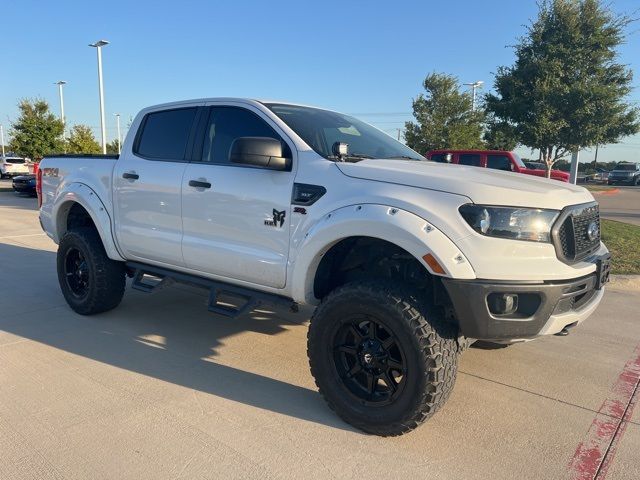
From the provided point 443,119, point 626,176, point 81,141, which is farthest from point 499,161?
point 626,176

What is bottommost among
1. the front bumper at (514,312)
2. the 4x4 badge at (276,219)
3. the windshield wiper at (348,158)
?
the front bumper at (514,312)

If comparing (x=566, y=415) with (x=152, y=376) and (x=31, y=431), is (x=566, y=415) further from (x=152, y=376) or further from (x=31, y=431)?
(x=31, y=431)

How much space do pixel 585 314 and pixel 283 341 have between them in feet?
7.98

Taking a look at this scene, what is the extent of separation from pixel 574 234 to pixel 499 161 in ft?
42.5

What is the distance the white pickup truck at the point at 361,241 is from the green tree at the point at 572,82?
8.33 metres

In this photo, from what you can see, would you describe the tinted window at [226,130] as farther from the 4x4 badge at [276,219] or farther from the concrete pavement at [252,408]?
the concrete pavement at [252,408]

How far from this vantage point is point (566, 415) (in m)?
3.30

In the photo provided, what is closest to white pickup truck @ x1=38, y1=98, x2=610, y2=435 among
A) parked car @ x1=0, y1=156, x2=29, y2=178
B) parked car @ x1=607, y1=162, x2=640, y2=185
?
parked car @ x1=0, y1=156, x2=29, y2=178

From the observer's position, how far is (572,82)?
36.6 ft

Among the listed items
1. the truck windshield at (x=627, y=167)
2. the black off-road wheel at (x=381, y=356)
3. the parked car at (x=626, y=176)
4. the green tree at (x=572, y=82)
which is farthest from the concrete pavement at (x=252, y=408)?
the truck windshield at (x=627, y=167)

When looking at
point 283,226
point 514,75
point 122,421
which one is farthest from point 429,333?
point 514,75

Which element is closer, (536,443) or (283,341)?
(536,443)

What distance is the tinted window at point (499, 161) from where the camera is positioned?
14.9 m

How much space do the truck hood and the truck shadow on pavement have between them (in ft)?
5.00
